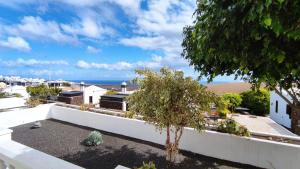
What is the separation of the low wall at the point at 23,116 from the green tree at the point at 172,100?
9044mm

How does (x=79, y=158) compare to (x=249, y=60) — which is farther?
(x=79, y=158)

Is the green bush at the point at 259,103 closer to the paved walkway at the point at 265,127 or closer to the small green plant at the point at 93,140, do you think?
the paved walkway at the point at 265,127

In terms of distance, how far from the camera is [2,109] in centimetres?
1620

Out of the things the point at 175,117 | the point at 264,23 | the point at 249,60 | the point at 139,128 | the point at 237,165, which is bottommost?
the point at 237,165

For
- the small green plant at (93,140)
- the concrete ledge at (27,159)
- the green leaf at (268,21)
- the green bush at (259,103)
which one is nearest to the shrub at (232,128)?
the small green plant at (93,140)

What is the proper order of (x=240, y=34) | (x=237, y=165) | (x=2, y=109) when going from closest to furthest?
(x=240, y=34)
(x=237, y=165)
(x=2, y=109)

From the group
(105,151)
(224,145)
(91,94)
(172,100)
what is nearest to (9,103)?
(105,151)

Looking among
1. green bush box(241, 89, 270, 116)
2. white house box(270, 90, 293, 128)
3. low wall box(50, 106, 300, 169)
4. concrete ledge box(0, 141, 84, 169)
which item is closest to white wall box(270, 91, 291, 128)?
white house box(270, 90, 293, 128)

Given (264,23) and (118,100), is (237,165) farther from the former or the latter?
(118,100)

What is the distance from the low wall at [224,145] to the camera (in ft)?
27.2

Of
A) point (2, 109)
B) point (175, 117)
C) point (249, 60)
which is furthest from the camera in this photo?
point (2, 109)

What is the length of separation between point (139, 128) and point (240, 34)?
8866 millimetres

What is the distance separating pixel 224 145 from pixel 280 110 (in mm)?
20692

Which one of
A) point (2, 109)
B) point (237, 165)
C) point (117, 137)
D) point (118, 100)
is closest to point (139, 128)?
point (117, 137)
